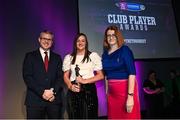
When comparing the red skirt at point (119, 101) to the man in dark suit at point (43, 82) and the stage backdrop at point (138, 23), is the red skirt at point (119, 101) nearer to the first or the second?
the man in dark suit at point (43, 82)

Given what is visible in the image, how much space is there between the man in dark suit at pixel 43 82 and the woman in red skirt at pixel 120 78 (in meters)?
0.61

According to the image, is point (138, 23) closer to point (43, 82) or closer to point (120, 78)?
point (120, 78)

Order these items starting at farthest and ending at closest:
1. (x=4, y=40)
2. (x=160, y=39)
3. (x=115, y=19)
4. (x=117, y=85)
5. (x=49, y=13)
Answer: (x=160, y=39), (x=115, y=19), (x=49, y=13), (x=4, y=40), (x=117, y=85)

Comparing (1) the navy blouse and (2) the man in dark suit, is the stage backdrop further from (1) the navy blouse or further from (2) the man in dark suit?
(1) the navy blouse

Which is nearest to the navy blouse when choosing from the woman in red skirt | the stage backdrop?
the woman in red skirt

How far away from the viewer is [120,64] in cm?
332

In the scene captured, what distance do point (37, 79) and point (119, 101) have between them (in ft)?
3.18

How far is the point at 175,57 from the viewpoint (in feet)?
18.4

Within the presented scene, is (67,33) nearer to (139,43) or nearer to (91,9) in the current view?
(91,9)

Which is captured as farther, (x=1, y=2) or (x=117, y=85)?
(x=1, y=2)

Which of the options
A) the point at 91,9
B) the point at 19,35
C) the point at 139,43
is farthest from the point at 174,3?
the point at 19,35

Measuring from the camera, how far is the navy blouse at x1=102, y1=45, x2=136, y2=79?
3270 millimetres

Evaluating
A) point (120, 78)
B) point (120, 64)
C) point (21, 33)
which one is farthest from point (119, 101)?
point (21, 33)

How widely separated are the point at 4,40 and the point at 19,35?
24cm
